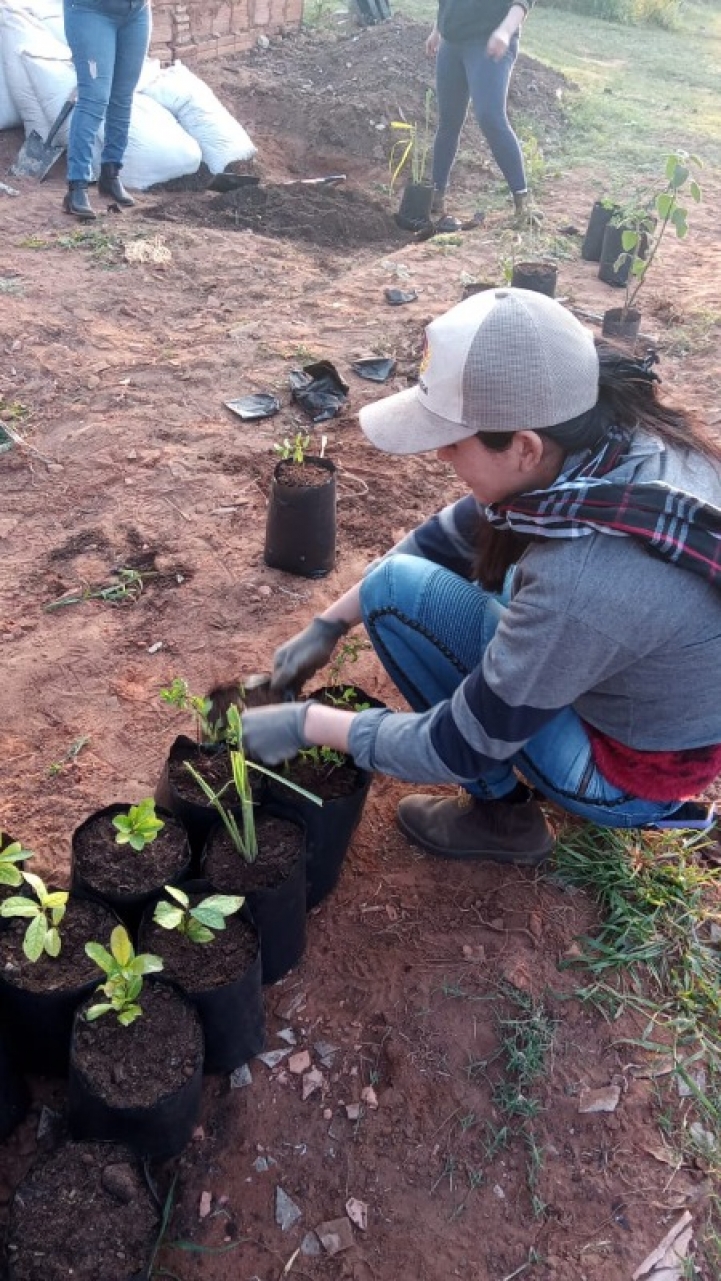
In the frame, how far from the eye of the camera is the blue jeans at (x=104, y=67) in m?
5.30

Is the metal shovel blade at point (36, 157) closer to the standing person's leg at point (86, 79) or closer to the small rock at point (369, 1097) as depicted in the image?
the standing person's leg at point (86, 79)

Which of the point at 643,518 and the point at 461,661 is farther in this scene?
the point at 461,661

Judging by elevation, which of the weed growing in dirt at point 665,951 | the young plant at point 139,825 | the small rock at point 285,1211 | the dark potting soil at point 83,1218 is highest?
the young plant at point 139,825

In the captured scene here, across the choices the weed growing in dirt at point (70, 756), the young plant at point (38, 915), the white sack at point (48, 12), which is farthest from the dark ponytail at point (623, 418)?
the white sack at point (48, 12)

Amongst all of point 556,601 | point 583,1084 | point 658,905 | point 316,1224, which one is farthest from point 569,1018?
point 556,601

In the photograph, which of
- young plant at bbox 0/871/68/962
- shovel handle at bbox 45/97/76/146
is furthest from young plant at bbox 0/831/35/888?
shovel handle at bbox 45/97/76/146

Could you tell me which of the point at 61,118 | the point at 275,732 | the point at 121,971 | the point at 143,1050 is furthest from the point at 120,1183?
the point at 61,118

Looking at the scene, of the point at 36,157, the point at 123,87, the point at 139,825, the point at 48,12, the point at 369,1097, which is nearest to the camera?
the point at 139,825

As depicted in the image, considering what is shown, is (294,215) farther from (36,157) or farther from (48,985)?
(48,985)

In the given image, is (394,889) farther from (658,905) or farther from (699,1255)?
(699,1255)

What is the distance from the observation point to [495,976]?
6.43ft

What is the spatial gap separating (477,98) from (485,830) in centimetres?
547

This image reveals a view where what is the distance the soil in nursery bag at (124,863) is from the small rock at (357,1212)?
633mm

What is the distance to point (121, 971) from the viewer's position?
152 centimetres
